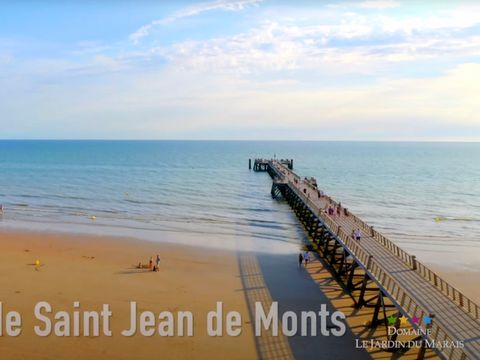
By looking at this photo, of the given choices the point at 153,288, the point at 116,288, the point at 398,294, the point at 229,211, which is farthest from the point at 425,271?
the point at 229,211

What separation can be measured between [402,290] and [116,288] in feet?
39.6

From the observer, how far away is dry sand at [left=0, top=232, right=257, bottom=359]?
14.4 m

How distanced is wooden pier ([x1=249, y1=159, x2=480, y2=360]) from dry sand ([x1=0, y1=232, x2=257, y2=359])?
5062 mm

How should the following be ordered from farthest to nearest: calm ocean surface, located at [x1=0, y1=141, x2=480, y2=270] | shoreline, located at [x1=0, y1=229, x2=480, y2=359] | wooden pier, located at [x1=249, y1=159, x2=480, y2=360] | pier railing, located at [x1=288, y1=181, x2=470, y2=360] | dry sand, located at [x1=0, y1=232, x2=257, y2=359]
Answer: calm ocean surface, located at [x1=0, y1=141, x2=480, y2=270]
shoreline, located at [x1=0, y1=229, x2=480, y2=359]
dry sand, located at [x1=0, y1=232, x2=257, y2=359]
wooden pier, located at [x1=249, y1=159, x2=480, y2=360]
pier railing, located at [x1=288, y1=181, x2=470, y2=360]

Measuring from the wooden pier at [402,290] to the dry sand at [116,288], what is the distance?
16.6 feet

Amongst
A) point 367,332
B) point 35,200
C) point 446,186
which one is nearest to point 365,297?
point 367,332

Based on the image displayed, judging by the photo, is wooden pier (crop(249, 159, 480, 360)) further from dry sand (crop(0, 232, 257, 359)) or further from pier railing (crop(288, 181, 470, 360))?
dry sand (crop(0, 232, 257, 359))

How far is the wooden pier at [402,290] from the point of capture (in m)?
12.4

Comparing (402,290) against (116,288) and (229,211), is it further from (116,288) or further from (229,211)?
(229,211)

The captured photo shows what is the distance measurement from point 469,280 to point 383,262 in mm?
6885

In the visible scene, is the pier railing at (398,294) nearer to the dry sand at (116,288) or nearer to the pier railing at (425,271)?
the pier railing at (425,271)

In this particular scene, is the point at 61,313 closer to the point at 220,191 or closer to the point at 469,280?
the point at 469,280

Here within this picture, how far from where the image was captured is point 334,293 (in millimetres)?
19625

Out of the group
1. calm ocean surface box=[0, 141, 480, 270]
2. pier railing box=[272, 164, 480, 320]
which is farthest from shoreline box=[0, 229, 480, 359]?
calm ocean surface box=[0, 141, 480, 270]
